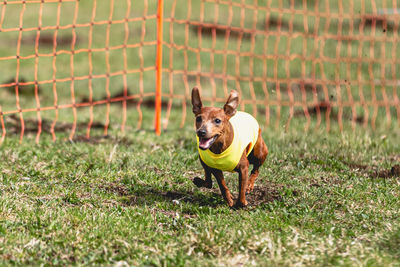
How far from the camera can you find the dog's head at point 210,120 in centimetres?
443

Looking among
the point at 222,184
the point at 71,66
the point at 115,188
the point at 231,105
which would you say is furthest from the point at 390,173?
the point at 71,66

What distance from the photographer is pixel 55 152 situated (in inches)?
260

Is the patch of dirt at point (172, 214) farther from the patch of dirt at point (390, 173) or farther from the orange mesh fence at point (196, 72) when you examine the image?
the orange mesh fence at point (196, 72)

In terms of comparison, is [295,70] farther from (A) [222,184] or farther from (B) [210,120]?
(B) [210,120]

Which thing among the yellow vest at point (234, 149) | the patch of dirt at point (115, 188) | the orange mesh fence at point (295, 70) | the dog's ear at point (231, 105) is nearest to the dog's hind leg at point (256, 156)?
the yellow vest at point (234, 149)

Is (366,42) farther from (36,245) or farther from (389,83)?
(36,245)

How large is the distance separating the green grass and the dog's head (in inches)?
24.5

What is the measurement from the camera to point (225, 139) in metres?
4.64

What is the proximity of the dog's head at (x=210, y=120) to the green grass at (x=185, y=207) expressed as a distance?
2.04 feet

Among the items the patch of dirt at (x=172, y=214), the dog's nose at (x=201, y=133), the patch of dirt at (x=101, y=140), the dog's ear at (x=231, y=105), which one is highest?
the dog's ear at (x=231, y=105)

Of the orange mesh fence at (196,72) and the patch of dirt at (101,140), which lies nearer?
the patch of dirt at (101,140)

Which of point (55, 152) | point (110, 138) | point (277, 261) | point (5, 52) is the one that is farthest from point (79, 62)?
point (277, 261)

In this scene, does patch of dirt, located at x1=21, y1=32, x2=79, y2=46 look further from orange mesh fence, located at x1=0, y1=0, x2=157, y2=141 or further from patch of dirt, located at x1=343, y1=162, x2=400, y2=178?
patch of dirt, located at x1=343, y1=162, x2=400, y2=178

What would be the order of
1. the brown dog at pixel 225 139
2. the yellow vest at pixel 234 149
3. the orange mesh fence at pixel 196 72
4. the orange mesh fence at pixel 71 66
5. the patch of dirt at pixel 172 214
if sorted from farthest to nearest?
the orange mesh fence at pixel 196 72
the orange mesh fence at pixel 71 66
the patch of dirt at pixel 172 214
the yellow vest at pixel 234 149
the brown dog at pixel 225 139
